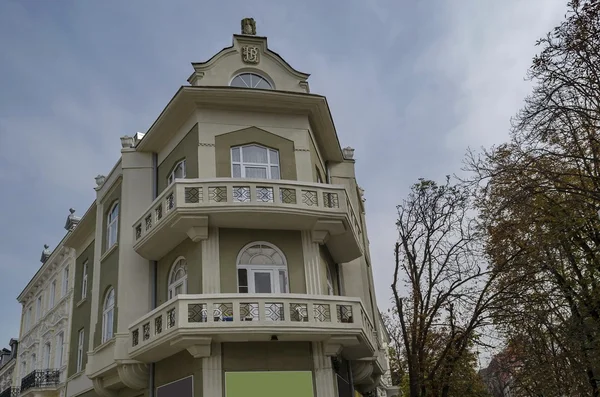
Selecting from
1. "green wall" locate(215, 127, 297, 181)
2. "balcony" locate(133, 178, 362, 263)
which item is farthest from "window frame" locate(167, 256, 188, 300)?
"green wall" locate(215, 127, 297, 181)

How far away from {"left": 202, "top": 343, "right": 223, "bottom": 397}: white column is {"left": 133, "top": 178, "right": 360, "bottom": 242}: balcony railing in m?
3.89

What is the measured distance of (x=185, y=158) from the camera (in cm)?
1822

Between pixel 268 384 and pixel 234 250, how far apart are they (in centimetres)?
381

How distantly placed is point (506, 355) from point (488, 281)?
129 inches

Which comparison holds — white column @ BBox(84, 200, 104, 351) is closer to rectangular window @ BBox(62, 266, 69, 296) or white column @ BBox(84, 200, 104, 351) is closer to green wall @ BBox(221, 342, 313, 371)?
rectangular window @ BBox(62, 266, 69, 296)

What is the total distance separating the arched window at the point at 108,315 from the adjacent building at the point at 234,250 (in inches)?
2.8

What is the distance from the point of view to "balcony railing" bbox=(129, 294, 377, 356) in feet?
47.0

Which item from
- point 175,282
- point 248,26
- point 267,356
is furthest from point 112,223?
point 267,356

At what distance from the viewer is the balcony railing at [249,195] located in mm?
15781

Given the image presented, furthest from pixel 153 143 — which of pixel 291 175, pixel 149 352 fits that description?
pixel 149 352

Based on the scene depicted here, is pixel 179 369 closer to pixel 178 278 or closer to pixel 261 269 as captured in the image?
pixel 178 278

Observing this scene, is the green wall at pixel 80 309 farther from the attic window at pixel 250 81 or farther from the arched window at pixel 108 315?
the attic window at pixel 250 81

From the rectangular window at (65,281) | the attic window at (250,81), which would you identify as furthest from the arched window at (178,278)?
the rectangular window at (65,281)

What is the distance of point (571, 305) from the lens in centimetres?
1622
